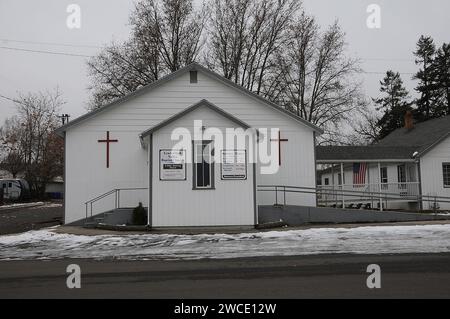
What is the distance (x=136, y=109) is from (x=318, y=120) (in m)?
23.7

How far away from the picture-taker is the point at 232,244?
530 inches

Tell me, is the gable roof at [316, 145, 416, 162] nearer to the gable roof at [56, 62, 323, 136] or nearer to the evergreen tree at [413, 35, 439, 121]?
the gable roof at [56, 62, 323, 136]

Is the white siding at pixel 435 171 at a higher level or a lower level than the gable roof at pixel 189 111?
lower

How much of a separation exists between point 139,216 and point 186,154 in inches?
131

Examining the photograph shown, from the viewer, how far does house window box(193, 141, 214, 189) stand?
17.4 metres

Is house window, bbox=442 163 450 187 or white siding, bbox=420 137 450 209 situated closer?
white siding, bbox=420 137 450 209

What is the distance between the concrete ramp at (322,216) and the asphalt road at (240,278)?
805cm

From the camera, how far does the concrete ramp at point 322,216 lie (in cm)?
1886

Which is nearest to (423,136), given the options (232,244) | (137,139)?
(137,139)

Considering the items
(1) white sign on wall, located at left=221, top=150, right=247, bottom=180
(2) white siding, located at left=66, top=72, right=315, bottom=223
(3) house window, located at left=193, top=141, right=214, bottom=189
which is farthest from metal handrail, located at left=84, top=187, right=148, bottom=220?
(1) white sign on wall, located at left=221, top=150, right=247, bottom=180

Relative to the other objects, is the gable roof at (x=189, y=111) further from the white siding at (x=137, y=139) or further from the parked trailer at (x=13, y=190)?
the parked trailer at (x=13, y=190)

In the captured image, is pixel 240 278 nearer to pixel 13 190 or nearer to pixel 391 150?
pixel 391 150

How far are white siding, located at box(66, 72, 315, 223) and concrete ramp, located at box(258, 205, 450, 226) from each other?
193 centimetres

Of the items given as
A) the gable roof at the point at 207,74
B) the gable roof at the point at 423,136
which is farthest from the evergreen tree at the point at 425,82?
the gable roof at the point at 207,74
